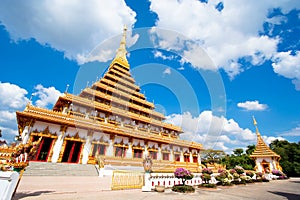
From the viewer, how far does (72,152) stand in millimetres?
14188

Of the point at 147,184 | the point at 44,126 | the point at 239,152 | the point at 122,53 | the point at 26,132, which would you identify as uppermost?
the point at 122,53

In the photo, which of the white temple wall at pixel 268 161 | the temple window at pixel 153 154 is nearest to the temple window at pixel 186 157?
the temple window at pixel 153 154

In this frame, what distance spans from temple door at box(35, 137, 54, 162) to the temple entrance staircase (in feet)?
5.09

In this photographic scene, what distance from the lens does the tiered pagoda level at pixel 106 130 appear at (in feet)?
43.4

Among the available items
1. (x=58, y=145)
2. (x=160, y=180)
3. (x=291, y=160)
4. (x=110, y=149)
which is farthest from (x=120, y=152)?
(x=291, y=160)

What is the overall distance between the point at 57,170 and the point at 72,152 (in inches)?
125

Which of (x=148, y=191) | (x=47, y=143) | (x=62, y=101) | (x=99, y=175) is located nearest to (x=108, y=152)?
(x=99, y=175)

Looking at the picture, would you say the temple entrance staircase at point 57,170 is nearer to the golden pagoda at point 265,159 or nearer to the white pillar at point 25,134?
the white pillar at point 25,134

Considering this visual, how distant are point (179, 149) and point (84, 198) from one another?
18412 mm

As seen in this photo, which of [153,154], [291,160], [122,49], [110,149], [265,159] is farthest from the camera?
[122,49]

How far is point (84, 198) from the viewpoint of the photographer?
572cm

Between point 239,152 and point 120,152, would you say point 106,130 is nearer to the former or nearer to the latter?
point 120,152

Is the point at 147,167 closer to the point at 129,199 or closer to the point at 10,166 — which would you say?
the point at 129,199

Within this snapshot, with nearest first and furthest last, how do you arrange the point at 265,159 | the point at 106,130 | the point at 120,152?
the point at 106,130 < the point at 120,152 < the point at 265,159
